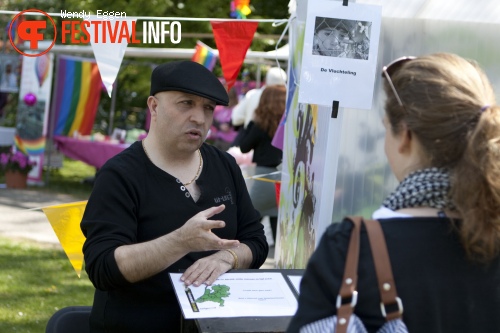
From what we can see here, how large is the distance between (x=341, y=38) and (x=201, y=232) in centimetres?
114

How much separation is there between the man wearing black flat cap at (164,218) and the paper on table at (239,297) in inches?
2.6

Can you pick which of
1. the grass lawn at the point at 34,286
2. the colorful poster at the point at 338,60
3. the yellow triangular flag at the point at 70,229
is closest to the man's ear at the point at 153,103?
the colorful poster at the point at 338,60

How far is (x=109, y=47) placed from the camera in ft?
16.3

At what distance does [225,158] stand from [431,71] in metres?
1.59

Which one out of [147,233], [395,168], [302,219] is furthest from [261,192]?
[395,168]

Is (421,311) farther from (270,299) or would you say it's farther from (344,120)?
(344,120)

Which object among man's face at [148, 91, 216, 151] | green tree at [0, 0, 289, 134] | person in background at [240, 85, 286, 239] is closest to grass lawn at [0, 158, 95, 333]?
person in background at [240, 85, 286, 239]

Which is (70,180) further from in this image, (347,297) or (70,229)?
(347,297)

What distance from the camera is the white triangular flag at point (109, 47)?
16.1 ft

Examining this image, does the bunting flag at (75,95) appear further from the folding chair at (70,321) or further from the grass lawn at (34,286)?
the folding chair at (70,321)

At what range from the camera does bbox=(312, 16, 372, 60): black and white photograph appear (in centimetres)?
321

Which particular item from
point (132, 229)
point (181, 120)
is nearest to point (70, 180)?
point (181, 120)

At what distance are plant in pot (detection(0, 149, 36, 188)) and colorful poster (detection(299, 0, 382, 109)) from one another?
9.59 metres

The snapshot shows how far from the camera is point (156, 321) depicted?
2785 mm
